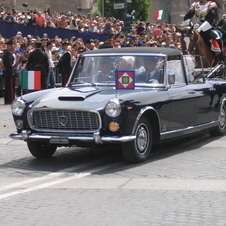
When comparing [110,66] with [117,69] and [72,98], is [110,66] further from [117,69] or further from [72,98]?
[72,98]

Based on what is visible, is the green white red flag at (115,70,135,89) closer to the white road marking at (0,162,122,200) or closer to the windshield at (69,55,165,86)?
the windshield at (69,55,165,86)

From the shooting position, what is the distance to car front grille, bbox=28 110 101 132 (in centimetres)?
909

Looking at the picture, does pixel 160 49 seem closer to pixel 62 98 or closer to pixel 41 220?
pixel 62 98

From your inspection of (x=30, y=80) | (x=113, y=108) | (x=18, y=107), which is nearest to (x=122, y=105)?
(x=113, y=108)

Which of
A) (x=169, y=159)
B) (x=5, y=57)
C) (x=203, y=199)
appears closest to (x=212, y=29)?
(x=5, y=57)

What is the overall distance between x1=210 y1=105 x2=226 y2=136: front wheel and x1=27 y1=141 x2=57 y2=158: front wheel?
11.2 ft

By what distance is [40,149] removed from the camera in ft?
33.1

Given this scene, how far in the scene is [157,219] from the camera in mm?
6309

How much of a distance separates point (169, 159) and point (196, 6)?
11502mm

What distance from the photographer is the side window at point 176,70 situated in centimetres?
1063

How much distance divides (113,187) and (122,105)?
4.91 ft

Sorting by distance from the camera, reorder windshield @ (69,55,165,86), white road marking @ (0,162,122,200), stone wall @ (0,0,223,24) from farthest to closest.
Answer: stone wall @ (0,0,223,24) < windshield @ (69,55,165,86) < white road marking @ (0,162,122,200)

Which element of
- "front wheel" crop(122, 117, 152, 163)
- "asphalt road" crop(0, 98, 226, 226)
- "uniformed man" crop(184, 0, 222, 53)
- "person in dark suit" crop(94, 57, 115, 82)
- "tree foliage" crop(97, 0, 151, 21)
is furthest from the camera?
"tree foliage" crop(97, 0, 151, 21)

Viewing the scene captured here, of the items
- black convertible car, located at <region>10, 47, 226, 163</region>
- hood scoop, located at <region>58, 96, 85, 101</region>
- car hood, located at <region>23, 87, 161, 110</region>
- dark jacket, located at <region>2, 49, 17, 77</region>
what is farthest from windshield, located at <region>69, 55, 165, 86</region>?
dark jacket, located at <region>2, 49, 17, 77</region>
